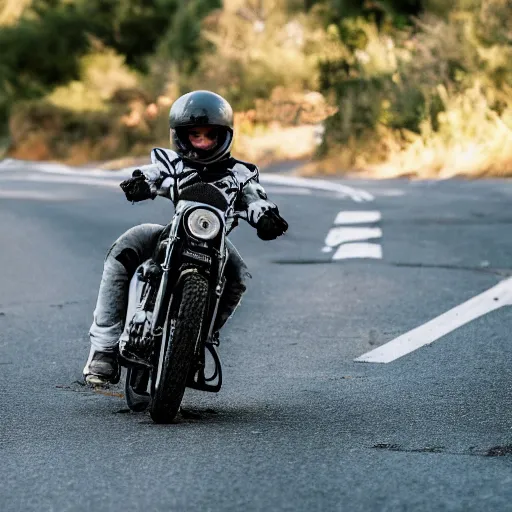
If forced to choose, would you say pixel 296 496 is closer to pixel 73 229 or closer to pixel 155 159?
pixel 155 159

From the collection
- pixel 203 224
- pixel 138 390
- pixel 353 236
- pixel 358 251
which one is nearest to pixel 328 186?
pixel 353 236

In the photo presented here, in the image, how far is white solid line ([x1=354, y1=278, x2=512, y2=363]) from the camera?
373 inches

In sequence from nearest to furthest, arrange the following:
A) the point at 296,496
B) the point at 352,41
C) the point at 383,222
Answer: the point at 296,496 < the point at 383,222 < the point at 352,41

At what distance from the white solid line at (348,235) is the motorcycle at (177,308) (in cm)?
879

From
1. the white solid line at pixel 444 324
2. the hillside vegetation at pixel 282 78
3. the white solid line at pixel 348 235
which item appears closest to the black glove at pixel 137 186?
the white solid line at pixel 444 324

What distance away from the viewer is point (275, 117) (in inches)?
1534

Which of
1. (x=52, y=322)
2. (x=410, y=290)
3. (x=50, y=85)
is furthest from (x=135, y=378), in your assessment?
(x=50, y=85)

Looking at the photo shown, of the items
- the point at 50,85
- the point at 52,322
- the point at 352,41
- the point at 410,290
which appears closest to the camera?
the point at 52,322

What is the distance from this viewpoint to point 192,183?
292 inches

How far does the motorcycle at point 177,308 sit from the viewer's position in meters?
6.86

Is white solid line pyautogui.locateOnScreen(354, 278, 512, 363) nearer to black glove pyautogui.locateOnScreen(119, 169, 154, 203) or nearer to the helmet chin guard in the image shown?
the helmet chin guard

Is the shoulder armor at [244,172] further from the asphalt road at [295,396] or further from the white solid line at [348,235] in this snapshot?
the white solid line at [348,235]

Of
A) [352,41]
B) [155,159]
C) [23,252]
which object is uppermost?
[352,41]

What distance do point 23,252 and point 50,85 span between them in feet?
138
